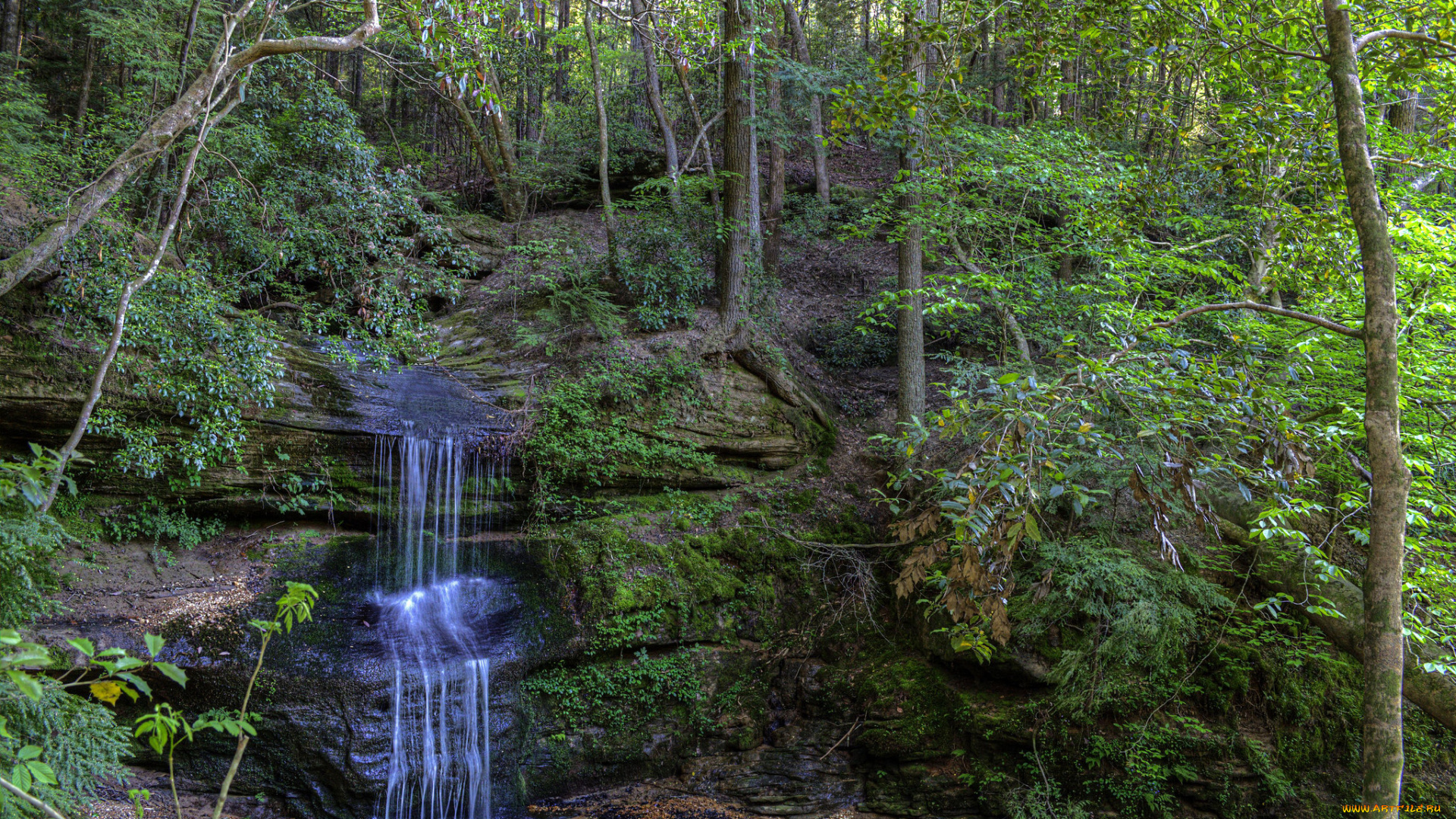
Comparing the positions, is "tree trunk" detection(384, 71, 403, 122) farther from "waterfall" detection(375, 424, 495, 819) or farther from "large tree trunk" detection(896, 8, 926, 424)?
"large tree trunk" detection(896, 8, 926, 424)

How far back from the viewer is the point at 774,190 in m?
15.6

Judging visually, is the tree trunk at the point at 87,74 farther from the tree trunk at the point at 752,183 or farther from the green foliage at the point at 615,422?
the tree trunk at the point at 752,183

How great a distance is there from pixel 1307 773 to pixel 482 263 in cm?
1400

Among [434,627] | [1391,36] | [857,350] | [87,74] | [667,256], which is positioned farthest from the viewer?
[857,350]

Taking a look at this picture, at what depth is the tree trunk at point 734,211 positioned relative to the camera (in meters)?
11.4

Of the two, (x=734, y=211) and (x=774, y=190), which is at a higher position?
(x=774, y=190)

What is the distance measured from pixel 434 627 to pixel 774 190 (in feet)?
36.8

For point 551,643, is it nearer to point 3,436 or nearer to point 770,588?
point 770,588

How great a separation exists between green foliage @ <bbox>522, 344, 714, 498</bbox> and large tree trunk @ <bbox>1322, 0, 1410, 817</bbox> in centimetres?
762

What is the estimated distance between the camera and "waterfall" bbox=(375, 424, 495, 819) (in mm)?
6965

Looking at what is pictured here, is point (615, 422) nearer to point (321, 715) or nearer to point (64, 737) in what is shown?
point (321, 715)

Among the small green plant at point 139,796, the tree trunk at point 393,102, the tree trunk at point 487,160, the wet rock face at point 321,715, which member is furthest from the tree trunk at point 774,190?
the tree trunk at point 393,102

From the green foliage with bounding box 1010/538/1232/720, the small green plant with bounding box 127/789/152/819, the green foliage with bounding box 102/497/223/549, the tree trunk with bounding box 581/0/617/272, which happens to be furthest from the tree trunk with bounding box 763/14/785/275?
the small green plant with bounding box 127/789/152/819

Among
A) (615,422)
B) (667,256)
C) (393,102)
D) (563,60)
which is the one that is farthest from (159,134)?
(393,102)
